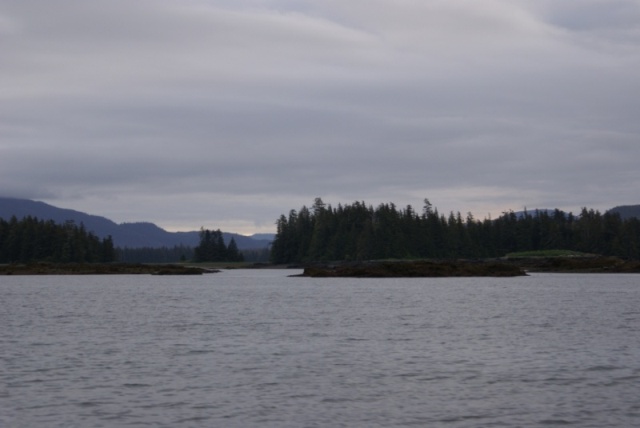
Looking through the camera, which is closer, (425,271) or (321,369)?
(321,369)

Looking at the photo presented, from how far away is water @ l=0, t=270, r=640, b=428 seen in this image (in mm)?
26766

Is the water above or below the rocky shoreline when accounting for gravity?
below

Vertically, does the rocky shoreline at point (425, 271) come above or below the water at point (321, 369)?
A: above

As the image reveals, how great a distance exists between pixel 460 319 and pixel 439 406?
115 ft

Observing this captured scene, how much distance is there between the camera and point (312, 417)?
26375mm

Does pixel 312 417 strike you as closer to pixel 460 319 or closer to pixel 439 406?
pixel 439 406

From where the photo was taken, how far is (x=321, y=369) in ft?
118

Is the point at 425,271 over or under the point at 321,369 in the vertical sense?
over

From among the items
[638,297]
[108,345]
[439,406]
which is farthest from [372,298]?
[439,406]

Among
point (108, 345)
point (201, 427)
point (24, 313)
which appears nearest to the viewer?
point (201, 427)

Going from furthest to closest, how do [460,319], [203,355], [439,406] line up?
[460,319]
[203,355]
[439,406]

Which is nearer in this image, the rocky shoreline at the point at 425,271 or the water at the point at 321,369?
the water at the point at 321,369

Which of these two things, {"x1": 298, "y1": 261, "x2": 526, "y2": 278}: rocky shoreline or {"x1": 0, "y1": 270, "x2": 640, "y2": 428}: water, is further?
{"x1": 298, "y1": 261, "x2": 526, "y2": 278}: rocky shoreline

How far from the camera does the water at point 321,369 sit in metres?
26.8
